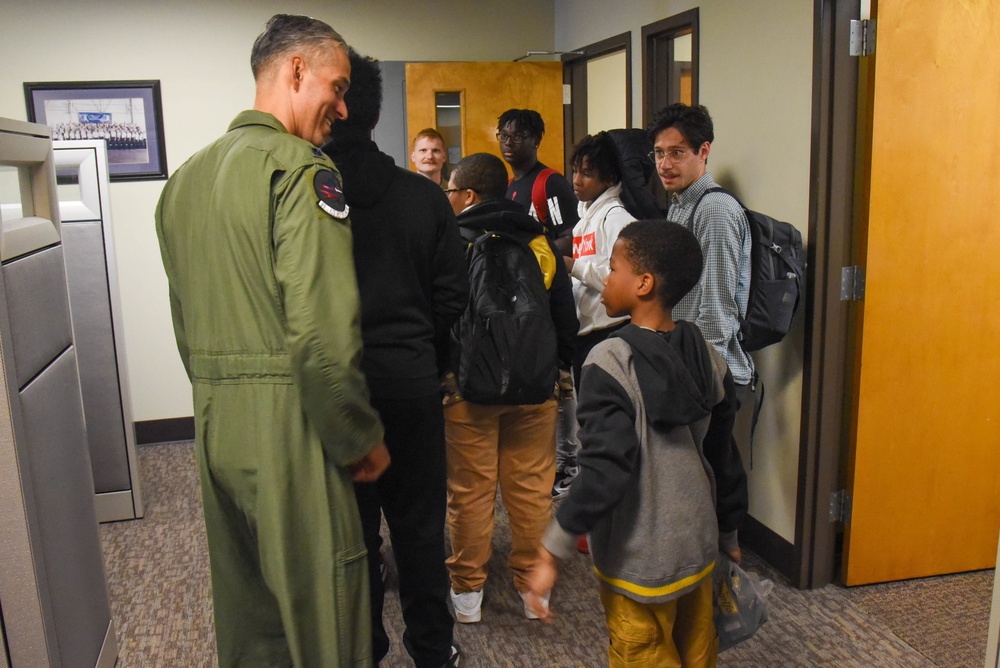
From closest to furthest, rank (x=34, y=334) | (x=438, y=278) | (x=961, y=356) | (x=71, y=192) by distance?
(x=34, y=334) < (x=438, y=278) < (x=961, y=356) < (x=71, y=192)

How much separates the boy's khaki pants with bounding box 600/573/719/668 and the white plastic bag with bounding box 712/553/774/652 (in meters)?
0.04

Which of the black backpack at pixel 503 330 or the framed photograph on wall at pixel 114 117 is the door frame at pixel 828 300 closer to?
the black backpack at pixel 503 330

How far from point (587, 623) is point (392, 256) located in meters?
1.29

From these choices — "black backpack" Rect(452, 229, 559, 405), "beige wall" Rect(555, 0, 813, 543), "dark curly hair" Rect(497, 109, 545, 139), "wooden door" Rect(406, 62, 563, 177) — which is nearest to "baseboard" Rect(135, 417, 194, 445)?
"wooden door" Rect(406, 62, 563, 177)

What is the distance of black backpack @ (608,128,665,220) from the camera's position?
2.74 metres

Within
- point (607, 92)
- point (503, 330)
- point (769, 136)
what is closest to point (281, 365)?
point (503, 330)

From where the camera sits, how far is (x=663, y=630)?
1592 mm

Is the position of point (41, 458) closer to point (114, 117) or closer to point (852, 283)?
point (852, 283)

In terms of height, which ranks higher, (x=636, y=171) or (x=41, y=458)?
(x=636, y=171)

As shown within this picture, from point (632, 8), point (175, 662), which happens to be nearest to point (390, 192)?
point (175, 662)

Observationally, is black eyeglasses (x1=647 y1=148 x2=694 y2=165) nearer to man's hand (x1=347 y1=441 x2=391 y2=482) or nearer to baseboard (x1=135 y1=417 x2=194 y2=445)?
man's hand (x1=347 y1=441 x2=391 y2=482)

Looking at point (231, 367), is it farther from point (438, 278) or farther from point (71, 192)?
point (71, 192)

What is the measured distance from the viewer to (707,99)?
294cm

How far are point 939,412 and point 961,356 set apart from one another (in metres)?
0.19
